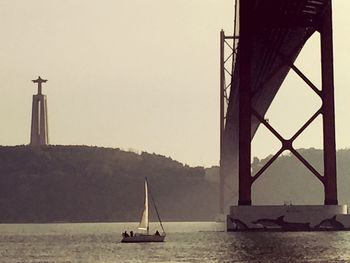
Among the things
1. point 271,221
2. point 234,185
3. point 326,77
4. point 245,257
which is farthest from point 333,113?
point 234,185

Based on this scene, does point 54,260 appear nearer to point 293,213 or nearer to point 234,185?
point 293,213

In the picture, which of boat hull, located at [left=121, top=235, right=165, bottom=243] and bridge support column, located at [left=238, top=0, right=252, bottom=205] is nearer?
bridge support column, located at [left=238, top=0, right=252, bottom=205]


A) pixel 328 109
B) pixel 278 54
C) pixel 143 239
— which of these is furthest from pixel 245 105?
pixel 143 239

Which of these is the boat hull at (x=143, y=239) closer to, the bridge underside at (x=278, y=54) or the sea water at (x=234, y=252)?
the sea water at (x=234, y=252)

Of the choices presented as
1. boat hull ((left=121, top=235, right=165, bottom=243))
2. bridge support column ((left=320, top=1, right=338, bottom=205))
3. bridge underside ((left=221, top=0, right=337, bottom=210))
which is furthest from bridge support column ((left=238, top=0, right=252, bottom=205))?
boat hull ((left=121, top=235, right=165, bottom=243))

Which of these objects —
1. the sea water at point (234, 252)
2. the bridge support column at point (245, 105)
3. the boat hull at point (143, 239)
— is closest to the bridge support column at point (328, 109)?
the sea water at point (234, 252)

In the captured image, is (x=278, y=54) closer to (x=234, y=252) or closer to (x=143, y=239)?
(x=234, y=252)

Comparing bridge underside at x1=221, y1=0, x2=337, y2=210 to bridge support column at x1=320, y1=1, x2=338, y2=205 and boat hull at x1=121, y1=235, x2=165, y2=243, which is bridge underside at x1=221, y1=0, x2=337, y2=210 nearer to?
bridge support column at x1=320, y1=1, x2=338, y2=205
